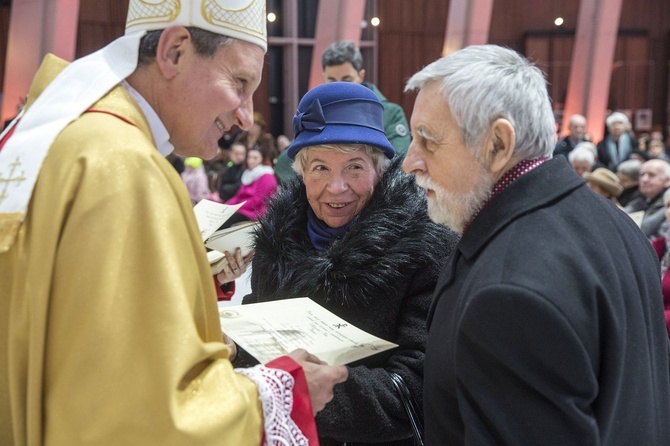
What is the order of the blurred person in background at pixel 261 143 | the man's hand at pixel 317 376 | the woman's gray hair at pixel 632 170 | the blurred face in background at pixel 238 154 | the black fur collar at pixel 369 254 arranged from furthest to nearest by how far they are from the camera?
1. the blurred face in background at pixel 238 154
2. the blurred person in background at pixel 261 143
3. the woman's gray hair at pixel 632 170
4. the black fur collar at pixel 369 254
5. the man's hand at pixel 317 376

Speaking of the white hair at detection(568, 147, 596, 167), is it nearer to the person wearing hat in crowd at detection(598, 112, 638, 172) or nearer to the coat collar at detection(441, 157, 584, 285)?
the person wearing hat in crowd at detection(598, 112, 638, 172)

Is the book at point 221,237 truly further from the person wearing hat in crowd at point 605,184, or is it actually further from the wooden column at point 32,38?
the wooden column at point 32,38

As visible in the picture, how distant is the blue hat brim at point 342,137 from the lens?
192cm

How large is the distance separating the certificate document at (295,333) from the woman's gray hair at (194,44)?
57 cm

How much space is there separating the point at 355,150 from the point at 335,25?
10.5 metres

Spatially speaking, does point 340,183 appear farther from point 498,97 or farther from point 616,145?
point 616,145

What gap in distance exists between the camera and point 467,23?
12.9 metres

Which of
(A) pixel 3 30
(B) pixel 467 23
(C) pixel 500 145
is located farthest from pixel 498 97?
(A) pixel 3 30

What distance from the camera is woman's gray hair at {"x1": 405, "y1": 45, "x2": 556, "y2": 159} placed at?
4.17 ft

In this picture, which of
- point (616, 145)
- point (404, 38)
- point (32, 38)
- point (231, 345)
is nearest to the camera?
point (231, 345)

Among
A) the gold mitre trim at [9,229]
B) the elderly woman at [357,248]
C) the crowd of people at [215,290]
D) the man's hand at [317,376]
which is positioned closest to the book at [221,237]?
the elderly woman at [357,248]

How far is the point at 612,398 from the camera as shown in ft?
Result: 3.86

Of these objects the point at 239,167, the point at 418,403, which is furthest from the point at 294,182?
the point at 239,167

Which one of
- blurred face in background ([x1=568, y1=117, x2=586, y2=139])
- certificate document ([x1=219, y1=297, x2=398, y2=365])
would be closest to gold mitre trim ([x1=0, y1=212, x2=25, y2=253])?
certificate document ([x1=219, y1=297, x2=398, y2=365])
